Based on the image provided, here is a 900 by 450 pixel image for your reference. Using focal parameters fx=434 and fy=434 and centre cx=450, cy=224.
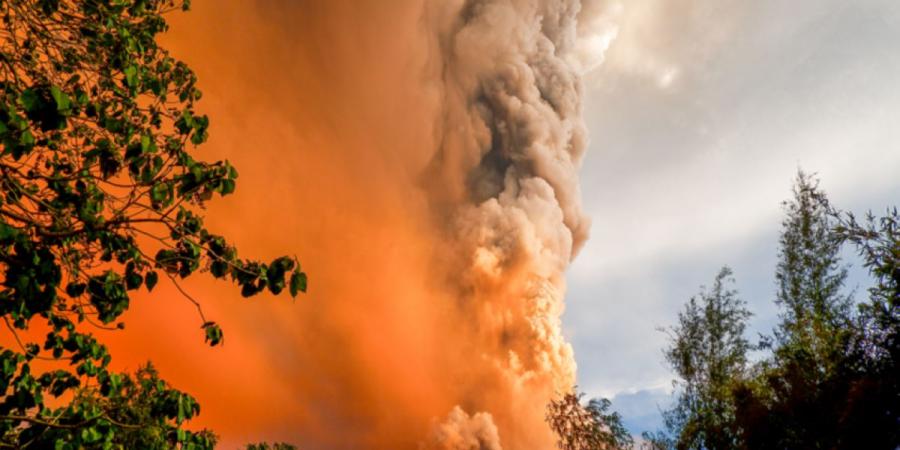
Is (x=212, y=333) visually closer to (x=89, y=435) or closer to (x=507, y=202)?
(x=89, y=435)

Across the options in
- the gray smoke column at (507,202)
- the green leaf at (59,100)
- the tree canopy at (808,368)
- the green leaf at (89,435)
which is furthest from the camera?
the gray smoke column at (507,202)

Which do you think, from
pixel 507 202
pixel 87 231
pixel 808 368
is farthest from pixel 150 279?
pixel 507 202

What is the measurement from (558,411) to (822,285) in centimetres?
936

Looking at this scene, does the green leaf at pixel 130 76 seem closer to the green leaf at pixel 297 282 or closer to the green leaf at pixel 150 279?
the green leaf at pixel 150 279

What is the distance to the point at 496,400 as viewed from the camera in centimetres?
4322

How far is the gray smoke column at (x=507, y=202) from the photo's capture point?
4144 cm

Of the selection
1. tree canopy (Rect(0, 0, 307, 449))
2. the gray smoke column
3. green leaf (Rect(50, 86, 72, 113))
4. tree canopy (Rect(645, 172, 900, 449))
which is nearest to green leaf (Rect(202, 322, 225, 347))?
tree canopy (Rect(0, 0, 307, 449))

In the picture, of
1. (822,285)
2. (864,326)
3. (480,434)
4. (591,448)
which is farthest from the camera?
(480,434)

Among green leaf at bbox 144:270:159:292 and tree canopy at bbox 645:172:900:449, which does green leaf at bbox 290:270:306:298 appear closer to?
green leaf at bbox 144:270:159:292

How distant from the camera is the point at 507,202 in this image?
45938mm

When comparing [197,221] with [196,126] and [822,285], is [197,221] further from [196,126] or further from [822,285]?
[822,285]

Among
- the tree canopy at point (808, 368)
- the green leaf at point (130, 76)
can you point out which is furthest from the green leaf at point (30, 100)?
the tree canopy at point (808, 368)

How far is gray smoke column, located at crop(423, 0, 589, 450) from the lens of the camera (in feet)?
136

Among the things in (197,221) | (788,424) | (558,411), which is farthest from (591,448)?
(197,221)
